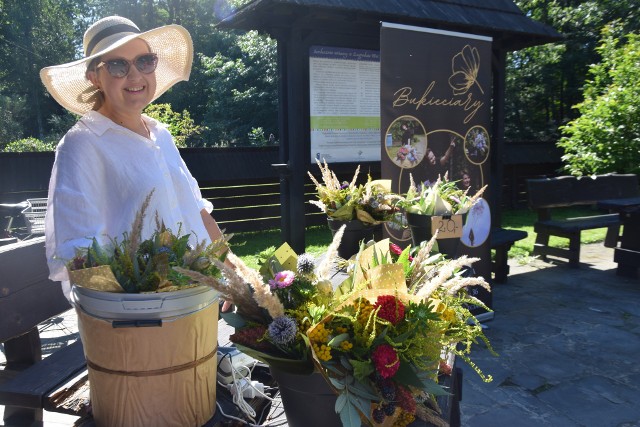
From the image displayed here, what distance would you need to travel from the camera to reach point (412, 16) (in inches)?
185

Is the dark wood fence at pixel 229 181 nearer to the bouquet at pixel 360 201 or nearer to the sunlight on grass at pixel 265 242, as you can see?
the sunlight on grass at pixel 265 242

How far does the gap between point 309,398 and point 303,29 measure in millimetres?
3981

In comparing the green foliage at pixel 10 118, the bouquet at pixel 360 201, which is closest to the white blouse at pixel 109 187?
the bouquet at pixel 360 201

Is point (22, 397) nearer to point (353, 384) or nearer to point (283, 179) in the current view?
point (353, 384)

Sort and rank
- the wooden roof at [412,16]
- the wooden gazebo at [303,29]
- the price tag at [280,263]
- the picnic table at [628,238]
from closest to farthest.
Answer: the price tag at [280,263], the wooden roof at [412,16], the wooden gazebo at [303,29], the picnic table at [628,238]

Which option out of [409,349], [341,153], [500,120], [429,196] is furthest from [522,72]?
[409,349]

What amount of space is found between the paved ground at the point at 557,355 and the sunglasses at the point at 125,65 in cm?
220

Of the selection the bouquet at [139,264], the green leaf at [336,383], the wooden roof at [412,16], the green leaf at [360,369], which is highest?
the wooden roof at [412,16]

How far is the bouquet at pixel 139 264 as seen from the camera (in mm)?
1117

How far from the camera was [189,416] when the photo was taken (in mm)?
1246

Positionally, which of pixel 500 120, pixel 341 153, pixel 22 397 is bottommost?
pixel 22 397

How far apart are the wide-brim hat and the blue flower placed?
1.20 meters

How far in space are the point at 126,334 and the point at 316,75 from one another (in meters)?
4.09

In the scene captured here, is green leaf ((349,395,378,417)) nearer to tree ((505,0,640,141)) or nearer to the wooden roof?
the wooden roof
